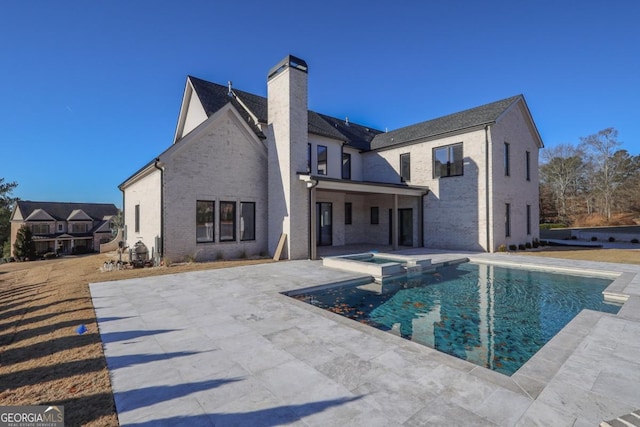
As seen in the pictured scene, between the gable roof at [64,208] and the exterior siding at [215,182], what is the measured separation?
44881mm

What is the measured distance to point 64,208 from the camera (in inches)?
1737

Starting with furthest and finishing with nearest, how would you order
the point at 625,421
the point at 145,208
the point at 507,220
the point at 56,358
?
the point at 507,220
the point at 145,208
the point at 56,358
the point at 625,421

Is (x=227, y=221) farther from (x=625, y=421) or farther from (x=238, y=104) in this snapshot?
(x=625, y=421)

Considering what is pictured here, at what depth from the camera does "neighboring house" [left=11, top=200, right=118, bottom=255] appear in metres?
39.3

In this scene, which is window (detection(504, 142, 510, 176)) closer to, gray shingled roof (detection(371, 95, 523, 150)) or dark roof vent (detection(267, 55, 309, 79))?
gray shingled roof (detection(371, 95, 523, 150))

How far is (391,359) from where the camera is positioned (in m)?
3.48

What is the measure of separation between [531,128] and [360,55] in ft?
40.4

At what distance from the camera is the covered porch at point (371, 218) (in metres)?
16.4

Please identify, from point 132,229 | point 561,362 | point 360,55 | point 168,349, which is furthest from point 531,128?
point 132,229

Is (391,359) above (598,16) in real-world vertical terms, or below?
below

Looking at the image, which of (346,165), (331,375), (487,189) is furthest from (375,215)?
(331,375)

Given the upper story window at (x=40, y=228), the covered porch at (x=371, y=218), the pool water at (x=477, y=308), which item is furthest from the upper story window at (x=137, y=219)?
the upper story window at (x=40, y=228)

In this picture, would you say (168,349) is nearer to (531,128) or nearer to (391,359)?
(391,359)

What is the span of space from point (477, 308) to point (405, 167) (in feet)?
43.0
